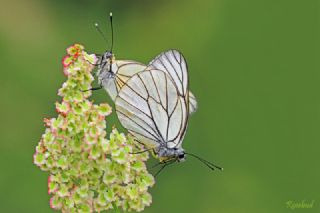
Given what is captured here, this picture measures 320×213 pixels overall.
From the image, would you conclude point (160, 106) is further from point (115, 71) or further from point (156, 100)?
point (115, 71)

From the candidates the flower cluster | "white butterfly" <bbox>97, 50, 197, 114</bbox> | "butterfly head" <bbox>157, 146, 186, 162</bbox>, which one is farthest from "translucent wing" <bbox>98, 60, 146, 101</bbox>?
the flower cluster

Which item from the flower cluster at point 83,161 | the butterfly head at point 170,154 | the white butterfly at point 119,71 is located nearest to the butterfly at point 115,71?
the white butterfly at point 119,71

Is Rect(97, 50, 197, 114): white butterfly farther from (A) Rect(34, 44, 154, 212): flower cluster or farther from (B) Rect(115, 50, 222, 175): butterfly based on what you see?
(A) Rect(34, 44, 154, 212): flower cluster

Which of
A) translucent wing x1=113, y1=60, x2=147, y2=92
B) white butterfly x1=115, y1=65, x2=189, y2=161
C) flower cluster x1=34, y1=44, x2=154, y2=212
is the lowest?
flower cluster x1=34, y1=44, x2=154, y2=212

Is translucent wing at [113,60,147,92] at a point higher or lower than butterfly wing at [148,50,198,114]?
higher

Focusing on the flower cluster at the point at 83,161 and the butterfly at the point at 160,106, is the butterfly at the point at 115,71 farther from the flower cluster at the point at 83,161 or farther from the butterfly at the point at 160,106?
the flower cluster at the point at 83,161

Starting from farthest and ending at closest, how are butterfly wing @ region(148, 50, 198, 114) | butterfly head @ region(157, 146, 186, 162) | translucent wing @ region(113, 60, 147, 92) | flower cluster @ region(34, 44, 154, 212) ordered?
translucent wing @ region(113, 60, 147, 92) → butterfly wing @ region(148, 50, 198, 114) → butterfly head @ region(157, 146, 186, 162) → flower cluster @ region(34, 44, 154, 212)

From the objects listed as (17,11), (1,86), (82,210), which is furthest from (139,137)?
(17,11)

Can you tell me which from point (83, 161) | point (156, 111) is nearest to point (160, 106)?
point (156, 111)
